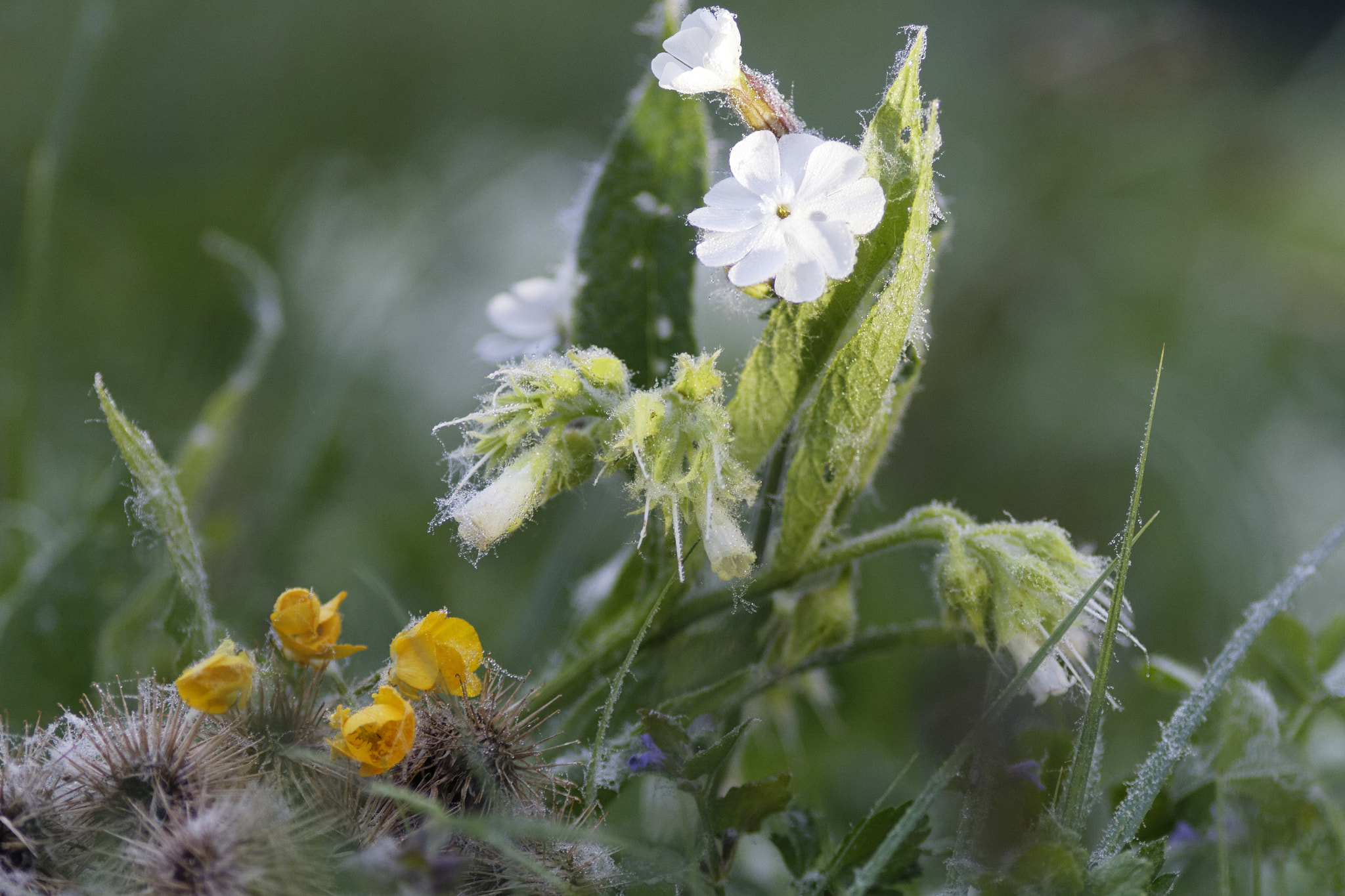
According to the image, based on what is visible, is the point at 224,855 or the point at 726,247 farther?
the point at 726,247

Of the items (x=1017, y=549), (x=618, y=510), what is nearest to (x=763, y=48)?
(x=618, y=510)

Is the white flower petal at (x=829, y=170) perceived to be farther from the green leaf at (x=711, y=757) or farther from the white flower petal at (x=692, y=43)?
the green leaf at (x=711, y=757)

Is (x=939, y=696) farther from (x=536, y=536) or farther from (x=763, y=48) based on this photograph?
(x=763, y=48)

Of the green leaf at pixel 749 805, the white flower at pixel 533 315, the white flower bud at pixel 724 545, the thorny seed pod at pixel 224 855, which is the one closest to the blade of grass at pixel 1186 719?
the green leaf at pixel 749 805

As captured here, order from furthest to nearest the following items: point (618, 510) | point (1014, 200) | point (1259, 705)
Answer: point (1014, 200), point (618, 510), point (1259, 705)

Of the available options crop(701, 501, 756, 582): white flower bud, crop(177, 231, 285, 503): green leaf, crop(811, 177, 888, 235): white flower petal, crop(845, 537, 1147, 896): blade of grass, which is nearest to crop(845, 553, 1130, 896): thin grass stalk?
crop(845, 537, 1147, 896): blade of grass

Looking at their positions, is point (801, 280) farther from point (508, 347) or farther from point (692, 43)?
point (508, 347)

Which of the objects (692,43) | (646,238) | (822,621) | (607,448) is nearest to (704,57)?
(692,43)
